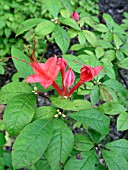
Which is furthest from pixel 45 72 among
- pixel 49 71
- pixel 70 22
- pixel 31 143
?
pixel 70 22

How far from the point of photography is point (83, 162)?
44.6 inches

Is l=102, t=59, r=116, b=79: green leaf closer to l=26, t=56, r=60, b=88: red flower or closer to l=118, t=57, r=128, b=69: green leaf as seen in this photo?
l=118, t=57, r=128, b=69: green leaf

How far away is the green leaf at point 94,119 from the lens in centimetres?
111

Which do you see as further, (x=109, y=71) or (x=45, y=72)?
(x=109, y=71)

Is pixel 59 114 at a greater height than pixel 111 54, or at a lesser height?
lesser

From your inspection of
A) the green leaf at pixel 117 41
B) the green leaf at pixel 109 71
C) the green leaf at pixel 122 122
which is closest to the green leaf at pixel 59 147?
the green leaf at pixel 122 122

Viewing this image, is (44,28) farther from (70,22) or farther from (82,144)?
(82,144)

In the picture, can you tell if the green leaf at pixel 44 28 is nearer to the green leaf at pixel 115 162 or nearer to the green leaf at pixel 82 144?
the green leaf at pixel 82 144

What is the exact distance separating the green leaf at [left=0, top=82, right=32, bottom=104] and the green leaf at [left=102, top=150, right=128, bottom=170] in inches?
14.5

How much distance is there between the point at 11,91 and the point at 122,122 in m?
0.43

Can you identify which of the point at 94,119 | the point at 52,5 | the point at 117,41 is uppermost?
the point at 52,5

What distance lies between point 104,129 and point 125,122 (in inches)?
5.5

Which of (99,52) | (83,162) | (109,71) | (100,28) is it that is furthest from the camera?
(100,28)

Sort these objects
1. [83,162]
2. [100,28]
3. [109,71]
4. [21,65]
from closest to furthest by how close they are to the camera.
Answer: [83,162]
[21,65]
[109,71]
[100,28]
